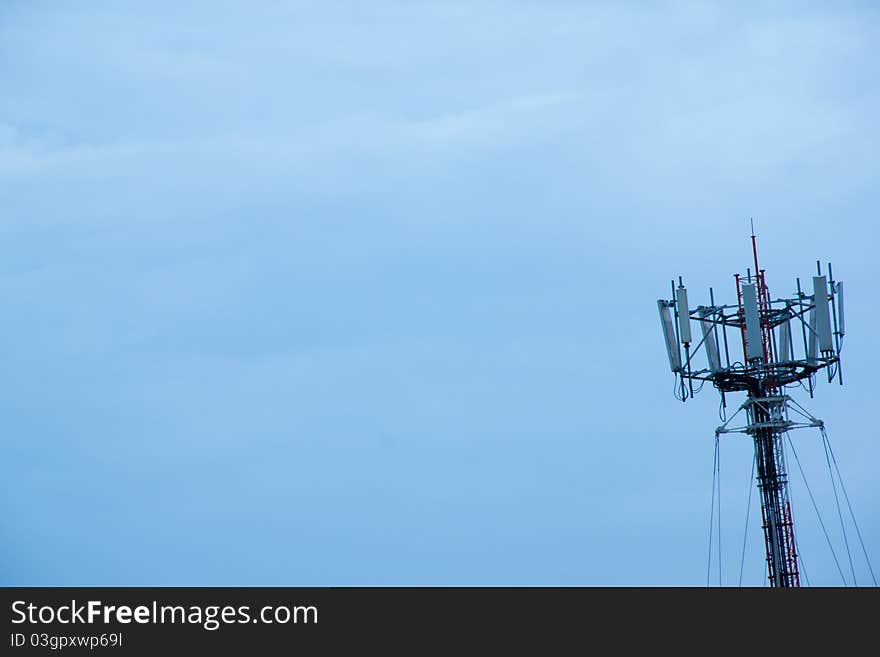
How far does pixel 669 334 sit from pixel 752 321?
151 inches

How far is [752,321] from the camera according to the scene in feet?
236

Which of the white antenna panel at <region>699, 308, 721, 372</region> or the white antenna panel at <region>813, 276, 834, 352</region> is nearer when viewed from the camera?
the white antenna panel at <region>813, 276, 834, 352</region>

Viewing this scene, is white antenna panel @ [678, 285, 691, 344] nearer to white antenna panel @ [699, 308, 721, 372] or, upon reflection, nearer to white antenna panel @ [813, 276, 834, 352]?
white antenna panel @ [699, 308, 721, 372]

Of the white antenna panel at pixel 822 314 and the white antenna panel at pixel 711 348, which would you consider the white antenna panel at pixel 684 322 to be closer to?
the white antenna panel at pixel 711 348

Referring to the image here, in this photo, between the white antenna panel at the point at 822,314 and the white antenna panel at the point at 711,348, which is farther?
the white antenna panel at the point at 711,348

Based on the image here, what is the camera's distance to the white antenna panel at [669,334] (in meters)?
73.1

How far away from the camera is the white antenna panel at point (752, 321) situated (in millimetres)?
71812

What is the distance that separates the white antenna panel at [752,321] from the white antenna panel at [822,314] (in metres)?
2.59

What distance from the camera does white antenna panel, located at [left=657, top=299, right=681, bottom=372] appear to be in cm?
7312

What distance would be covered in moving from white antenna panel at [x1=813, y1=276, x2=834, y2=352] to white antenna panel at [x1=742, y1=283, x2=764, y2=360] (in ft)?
8.49
